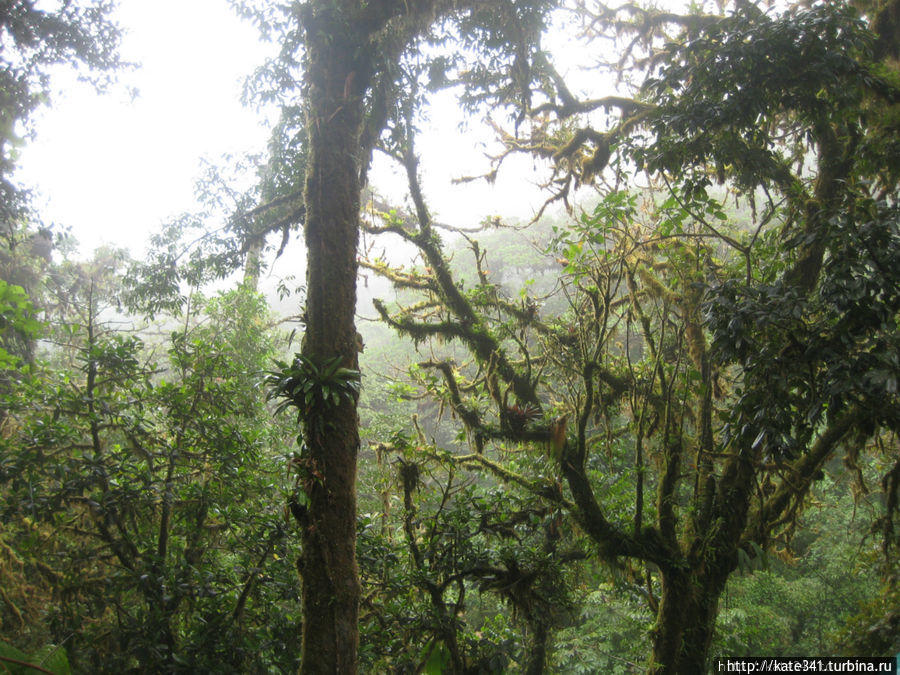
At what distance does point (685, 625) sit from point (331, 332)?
12.5 ft

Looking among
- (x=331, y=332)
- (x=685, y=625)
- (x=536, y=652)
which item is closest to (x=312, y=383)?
(x=331, y=332)

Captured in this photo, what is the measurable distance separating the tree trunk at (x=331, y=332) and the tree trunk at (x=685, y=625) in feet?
8.46

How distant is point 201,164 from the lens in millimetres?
8383

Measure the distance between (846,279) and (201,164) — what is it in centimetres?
916

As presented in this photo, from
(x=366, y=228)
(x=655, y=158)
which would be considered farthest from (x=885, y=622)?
(x=366, y=228)

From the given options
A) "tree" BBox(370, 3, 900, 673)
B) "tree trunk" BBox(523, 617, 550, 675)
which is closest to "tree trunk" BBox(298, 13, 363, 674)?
"tree" BBox(370, 3, 900, 673)

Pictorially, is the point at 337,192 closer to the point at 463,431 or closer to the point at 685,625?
the point at 463,431

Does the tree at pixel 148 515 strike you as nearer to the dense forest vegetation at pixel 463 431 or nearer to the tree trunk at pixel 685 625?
the dense forest vegetation at pixel 463 431

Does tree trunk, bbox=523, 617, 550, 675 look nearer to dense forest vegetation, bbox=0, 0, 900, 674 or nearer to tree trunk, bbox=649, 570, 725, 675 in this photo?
dense forest vegetation, bbox=0, 0, 900, 674

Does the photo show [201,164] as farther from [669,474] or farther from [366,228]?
[669,474]

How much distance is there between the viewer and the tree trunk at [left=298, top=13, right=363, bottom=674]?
3305 mm

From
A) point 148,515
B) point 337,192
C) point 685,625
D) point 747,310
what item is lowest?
point 685,625

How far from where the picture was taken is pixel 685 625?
398 cm

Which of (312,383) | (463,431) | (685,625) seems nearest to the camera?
(312,383)
